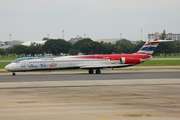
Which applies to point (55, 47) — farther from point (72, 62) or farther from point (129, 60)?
point (72, 62)

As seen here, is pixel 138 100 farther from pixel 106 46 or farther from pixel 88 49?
pixel 106 46

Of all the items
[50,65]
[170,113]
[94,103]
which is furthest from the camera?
[50,65]

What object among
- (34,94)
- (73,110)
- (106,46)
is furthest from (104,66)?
(106,46)

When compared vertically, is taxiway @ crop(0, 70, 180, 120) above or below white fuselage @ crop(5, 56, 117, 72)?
below

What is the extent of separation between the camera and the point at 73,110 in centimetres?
2297

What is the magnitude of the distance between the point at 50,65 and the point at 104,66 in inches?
294

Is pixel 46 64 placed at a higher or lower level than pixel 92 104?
higher

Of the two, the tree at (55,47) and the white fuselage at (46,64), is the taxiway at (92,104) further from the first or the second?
the tree at (55,47)

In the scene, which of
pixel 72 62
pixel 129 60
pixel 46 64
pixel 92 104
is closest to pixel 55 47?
pixel 129 60

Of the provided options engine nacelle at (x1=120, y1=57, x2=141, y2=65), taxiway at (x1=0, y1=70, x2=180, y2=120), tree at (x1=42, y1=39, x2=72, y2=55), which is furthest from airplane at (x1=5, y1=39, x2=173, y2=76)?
tree at (x1=42, y1=39, x2=72, y2=55)

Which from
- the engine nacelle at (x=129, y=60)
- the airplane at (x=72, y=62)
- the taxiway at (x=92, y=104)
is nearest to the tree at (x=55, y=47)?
the airplane at (x=72, y=62)

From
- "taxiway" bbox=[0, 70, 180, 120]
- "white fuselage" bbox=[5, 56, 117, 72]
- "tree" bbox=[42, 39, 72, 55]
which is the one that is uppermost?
"tree" bbox=[42, 39, 72, 55]

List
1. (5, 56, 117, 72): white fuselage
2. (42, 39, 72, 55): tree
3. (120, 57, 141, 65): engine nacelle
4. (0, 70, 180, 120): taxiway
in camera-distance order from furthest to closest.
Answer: (42, 39, 72, 55): tree
(120, 57, 141, 65): engine nacelle
(5, 56, 117, 72): white fuselage
(0, 70, 180, 120): taxiway

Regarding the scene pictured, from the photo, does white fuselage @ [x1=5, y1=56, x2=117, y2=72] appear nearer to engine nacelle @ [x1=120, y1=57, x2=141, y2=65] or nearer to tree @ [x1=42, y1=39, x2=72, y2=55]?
engine nacelle @ [x1=120, y1=57, x2=141, y2=65]
